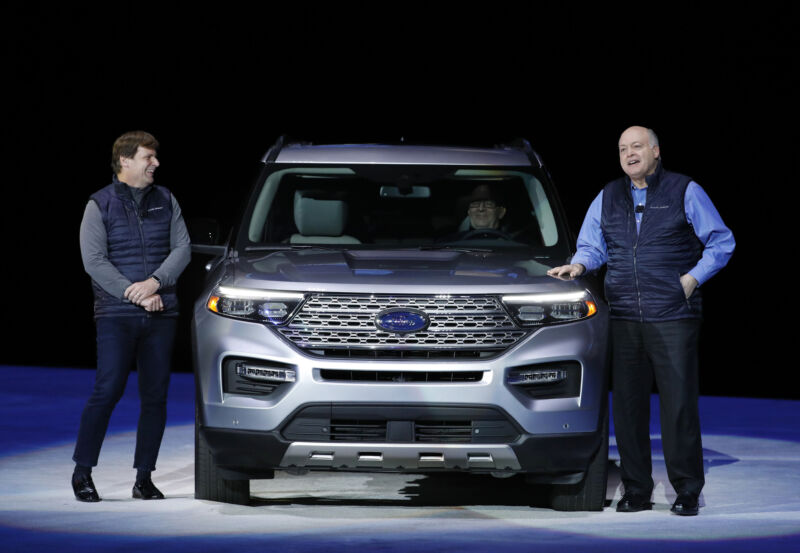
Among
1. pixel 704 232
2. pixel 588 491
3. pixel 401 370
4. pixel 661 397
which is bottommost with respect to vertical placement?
pixel 588 491

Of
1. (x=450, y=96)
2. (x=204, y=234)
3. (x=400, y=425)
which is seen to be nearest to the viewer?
(x=400, y=425)

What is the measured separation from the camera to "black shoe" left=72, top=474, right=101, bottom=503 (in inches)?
291

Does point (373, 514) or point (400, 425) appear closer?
point (400, 425)

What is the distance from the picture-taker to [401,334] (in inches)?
259

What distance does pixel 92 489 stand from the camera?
24.3 ft

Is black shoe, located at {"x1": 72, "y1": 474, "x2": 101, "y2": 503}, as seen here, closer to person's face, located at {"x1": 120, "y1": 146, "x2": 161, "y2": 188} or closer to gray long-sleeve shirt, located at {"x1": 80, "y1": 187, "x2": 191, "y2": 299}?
gray long-sleeve shirt, located at {"x1": 80, "y1": 187, "x2": 191, "y2": 299}

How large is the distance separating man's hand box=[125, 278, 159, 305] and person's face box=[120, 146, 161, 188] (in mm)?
531

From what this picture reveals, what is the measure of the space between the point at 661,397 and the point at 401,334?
60.5 inches

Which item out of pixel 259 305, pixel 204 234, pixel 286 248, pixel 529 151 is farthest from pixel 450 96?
pixel 259 305

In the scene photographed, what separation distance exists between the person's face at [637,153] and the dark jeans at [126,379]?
2.45 metres

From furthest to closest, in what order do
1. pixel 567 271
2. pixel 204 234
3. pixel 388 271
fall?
pixel 204 234
pixel 567 271
pixel 388 271

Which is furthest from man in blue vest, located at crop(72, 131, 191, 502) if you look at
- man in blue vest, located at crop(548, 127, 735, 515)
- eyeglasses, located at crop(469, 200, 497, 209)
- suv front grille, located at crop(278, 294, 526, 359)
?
man in blue vest, located at crop(548, 127, 735, 515)

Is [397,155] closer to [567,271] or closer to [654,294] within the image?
[567,271]

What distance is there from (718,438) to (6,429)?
5095 mm
